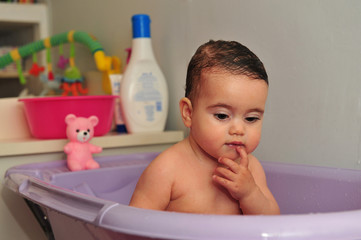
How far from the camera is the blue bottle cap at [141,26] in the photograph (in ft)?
4.35

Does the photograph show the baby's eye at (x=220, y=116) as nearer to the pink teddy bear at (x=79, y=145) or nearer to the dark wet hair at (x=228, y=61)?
the dark wet hair at (x=228, y=61)

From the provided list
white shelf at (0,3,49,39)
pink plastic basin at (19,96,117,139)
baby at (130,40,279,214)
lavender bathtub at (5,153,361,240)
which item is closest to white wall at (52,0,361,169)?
lavender bathtub at (5,153,361,240)

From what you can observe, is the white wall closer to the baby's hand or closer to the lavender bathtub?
the lavender bathtub

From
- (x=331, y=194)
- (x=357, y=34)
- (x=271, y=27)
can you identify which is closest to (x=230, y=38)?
(x=271, y=27)

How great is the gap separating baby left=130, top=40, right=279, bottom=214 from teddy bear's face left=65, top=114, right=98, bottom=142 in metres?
0.34

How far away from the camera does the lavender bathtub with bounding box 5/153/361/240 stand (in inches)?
17.6

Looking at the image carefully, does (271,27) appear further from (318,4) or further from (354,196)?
(354,196)

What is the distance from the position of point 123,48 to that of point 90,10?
44 centimetres

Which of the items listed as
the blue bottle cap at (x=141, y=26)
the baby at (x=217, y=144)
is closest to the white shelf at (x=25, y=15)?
the blue bottle cap at (x=141, y=26)

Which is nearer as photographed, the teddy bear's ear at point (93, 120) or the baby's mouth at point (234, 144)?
the baby's mouth at point (234, 144)

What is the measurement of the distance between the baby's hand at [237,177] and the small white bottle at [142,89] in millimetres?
622

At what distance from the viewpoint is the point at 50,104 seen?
115 cm

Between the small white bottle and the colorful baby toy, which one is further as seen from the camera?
the colorful baby toy

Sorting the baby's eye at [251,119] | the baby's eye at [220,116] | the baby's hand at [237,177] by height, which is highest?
the baby's eye at [220,116]
